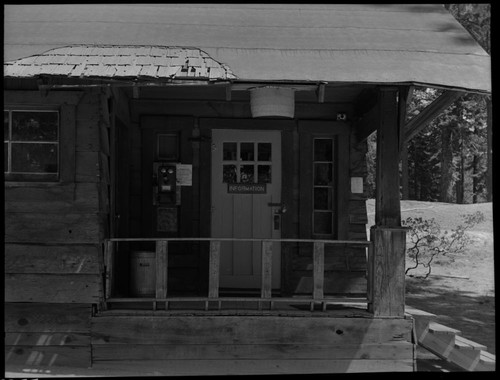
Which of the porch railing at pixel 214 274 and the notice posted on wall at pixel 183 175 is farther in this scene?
the notice posted on wall at pixel 183 175

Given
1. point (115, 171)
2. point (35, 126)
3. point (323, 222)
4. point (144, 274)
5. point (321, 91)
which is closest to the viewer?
point (321, 91)

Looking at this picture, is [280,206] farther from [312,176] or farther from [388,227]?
Result: [388,227]

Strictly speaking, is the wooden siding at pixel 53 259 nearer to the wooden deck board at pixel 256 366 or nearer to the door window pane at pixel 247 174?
the wooden deck board at pixel 256 366

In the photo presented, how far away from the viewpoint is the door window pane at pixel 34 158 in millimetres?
5867

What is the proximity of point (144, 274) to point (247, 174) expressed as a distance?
84.8 inches

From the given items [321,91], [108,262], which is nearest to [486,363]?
[321,91]

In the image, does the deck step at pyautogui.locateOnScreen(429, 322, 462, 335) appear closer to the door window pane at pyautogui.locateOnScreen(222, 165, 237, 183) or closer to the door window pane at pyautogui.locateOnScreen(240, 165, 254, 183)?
the door window pane at pyautogui.locateOnScreen(240, 165, 254, 183)

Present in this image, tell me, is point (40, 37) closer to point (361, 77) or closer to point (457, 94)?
point (361, 77)

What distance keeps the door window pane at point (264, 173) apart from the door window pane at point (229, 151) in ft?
1.21

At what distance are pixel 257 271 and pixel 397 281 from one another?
2.29 metres

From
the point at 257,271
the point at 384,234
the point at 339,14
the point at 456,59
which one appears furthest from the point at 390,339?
the point at 339,14

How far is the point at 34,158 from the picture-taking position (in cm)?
588

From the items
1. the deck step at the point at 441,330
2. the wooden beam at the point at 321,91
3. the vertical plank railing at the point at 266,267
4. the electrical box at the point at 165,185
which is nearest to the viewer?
the wooden beam at the point at 321,91

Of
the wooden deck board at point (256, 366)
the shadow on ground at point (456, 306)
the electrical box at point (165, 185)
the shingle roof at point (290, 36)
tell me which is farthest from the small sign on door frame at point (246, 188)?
the shadow on ground at point (456, 306)
